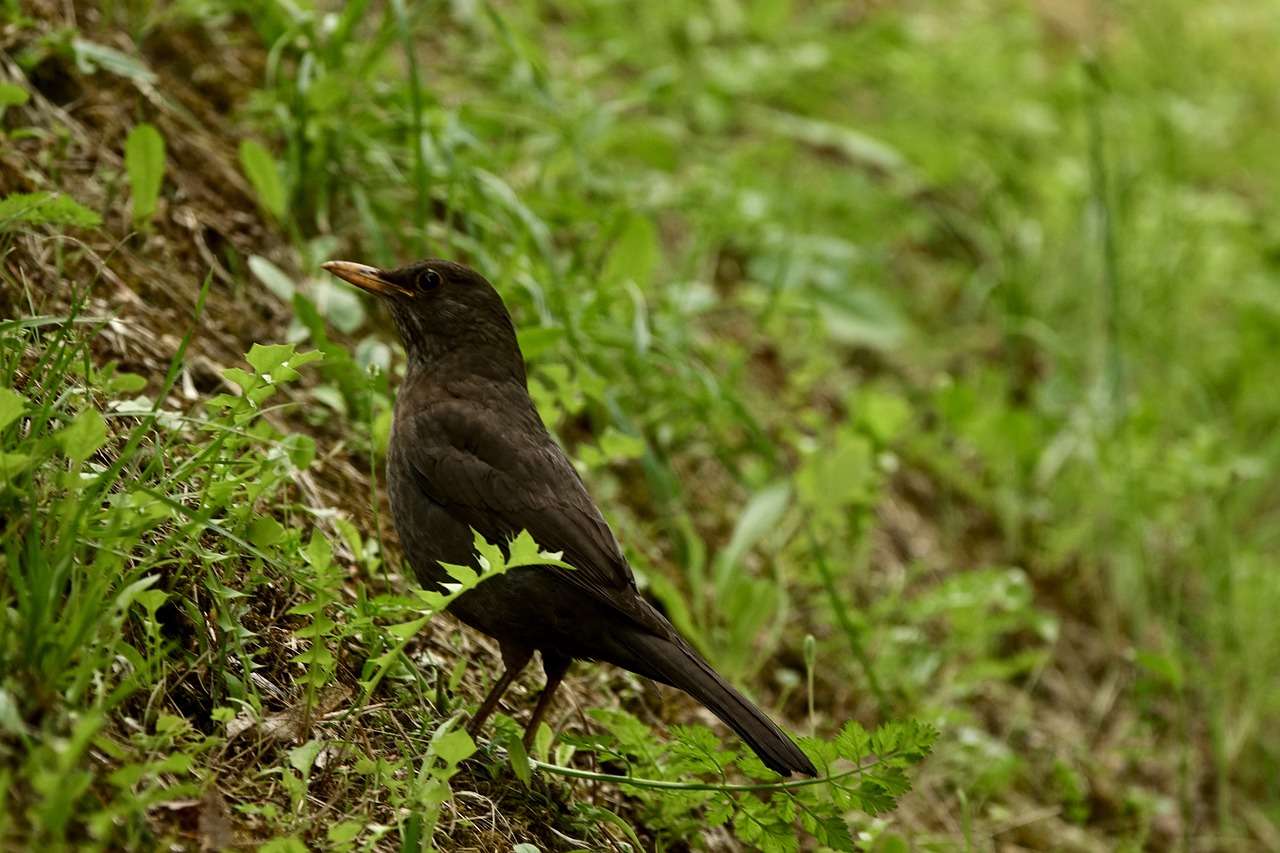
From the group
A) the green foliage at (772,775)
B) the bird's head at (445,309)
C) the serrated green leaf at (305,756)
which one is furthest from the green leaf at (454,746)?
the bird's head at (445,309)

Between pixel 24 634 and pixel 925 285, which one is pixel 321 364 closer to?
pixel 24 634

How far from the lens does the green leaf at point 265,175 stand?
4.13 meters

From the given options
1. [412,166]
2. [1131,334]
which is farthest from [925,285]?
[412,166]

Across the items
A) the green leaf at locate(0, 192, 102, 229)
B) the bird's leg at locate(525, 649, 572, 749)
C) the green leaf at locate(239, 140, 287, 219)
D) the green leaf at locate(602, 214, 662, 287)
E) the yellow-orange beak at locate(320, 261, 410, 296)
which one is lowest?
the bird's leg at locate(525, 649, 572, 749)

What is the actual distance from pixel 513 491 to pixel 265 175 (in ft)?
5.09

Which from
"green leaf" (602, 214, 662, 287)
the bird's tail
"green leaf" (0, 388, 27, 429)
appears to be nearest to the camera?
"green leaf" (0, 388, 27, 429)

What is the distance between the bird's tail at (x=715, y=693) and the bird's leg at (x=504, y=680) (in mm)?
249

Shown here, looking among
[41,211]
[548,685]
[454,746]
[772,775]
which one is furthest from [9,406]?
[772,775]

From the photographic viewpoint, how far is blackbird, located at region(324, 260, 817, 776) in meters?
3.15

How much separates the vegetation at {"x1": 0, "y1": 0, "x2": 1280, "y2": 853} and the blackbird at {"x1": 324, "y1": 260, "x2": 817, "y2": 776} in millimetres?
122

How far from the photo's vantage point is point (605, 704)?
12.6ft

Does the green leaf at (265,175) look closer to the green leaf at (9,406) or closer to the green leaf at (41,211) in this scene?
the green leaf at (41,211)

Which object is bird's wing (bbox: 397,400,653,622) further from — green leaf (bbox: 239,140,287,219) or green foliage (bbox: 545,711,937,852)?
green leaf (bbox: 239,140,287,219)

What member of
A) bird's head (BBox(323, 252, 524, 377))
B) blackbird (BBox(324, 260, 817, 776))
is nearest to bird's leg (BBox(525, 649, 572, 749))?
blackbird (BBox(324, 260, 817, 776))
